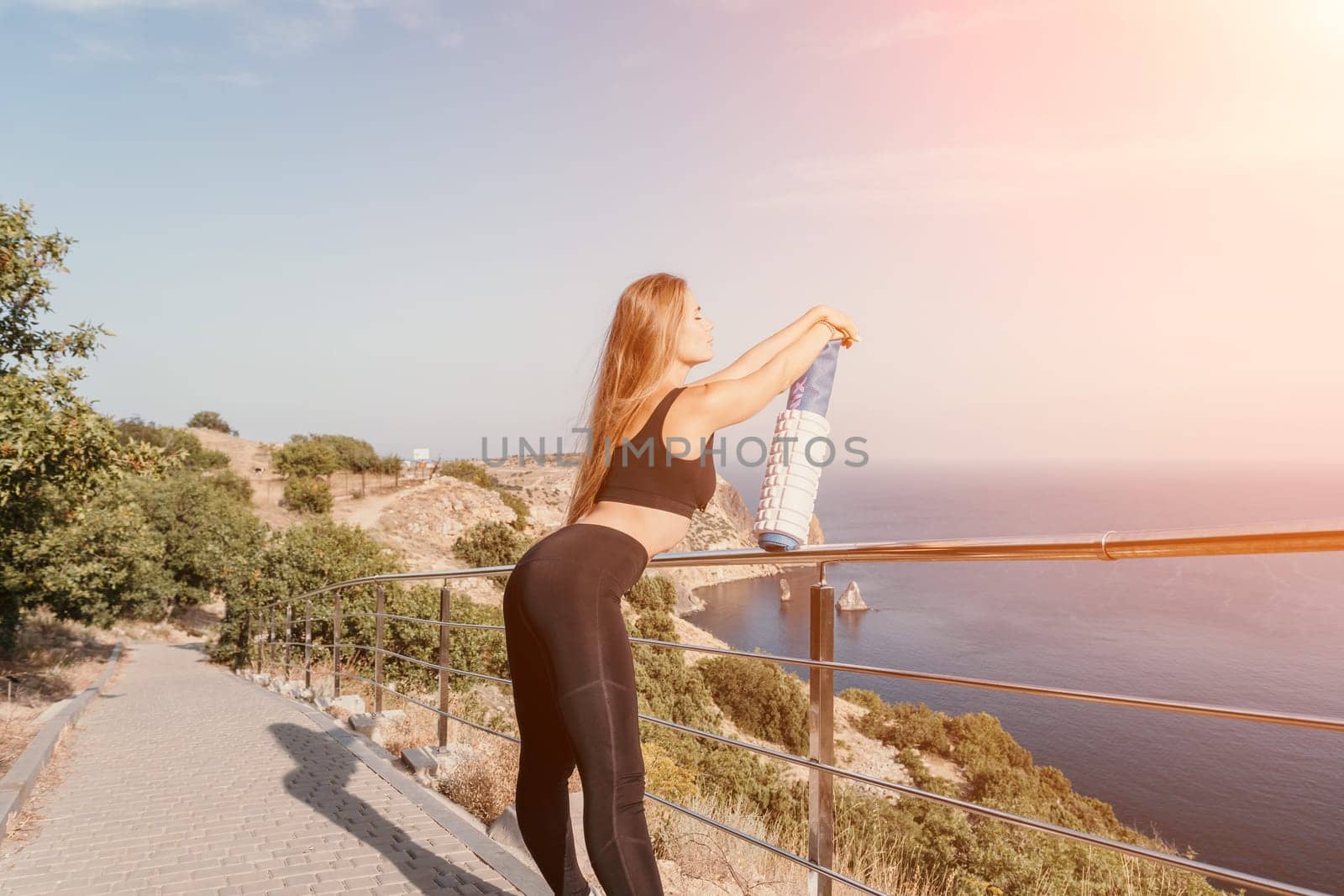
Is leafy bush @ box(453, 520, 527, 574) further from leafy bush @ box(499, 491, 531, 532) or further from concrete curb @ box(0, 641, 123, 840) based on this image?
concrete curb @ box(0, 641, 123, 840)

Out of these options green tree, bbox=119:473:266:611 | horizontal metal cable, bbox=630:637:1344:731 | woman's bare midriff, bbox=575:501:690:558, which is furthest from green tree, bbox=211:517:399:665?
horizontal metal cable, bbox=630:637:1344:731

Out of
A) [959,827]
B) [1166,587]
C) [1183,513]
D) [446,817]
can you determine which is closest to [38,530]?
[446,817]

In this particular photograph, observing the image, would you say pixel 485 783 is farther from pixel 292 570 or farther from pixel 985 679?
pixel 292 570

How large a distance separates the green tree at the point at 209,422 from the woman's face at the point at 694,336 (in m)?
86.6

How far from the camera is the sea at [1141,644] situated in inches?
1161

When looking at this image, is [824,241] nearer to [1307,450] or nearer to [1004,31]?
[1004,31]

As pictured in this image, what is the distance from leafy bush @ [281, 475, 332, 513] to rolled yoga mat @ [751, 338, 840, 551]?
45857 millimetres

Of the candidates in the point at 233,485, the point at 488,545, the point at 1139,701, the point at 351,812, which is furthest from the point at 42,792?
the point at 233,485

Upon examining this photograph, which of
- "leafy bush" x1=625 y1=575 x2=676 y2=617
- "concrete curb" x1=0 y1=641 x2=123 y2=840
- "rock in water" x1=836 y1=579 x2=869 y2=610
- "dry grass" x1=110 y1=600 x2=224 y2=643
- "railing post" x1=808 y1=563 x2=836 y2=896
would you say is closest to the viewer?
"railing post" x1=808 y1=563 x2=836 y2=896

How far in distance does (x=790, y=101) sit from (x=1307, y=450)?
174733 millimetres

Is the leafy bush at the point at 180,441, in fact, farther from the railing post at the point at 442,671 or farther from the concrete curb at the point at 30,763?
the railing post at the point at 442,671

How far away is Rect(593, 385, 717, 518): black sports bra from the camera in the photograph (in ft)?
5.73

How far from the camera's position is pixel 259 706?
7.76 m

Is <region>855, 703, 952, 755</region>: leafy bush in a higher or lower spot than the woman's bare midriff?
lower
